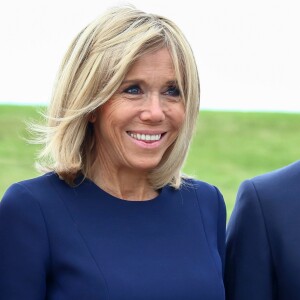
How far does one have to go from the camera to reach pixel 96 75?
3.00 metres

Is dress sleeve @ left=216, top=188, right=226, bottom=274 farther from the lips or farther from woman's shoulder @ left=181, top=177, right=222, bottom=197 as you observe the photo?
the lips

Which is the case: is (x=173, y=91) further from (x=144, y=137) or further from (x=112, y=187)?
(x=112, y=187)

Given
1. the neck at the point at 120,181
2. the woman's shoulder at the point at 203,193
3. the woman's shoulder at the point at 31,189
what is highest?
the woman's shoulder at the point at 31,189

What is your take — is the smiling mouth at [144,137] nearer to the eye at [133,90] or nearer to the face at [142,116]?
the face at [142,116]

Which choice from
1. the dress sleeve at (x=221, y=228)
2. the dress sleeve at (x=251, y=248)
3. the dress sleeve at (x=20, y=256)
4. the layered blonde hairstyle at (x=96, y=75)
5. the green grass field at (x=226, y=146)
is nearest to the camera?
the dress sleeve at (x=20, y=256)

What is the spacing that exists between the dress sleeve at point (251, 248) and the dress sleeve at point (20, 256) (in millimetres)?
593

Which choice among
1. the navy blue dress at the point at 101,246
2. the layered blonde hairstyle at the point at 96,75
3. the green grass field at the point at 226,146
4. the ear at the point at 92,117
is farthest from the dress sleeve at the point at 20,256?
the green grass field at the point at 226,146

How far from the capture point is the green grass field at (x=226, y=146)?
35.5ft

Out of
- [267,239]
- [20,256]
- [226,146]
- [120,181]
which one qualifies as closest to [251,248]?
[267,239]

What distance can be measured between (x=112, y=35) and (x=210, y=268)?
0.73 meters

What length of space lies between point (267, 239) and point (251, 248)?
5 cm

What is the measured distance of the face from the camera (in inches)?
119

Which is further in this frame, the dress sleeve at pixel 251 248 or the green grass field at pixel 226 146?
the green grass field at pixel 226 146

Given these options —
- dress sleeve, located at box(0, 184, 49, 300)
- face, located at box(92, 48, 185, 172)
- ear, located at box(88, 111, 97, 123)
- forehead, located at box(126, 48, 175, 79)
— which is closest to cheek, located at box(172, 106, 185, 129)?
face, located at box(92, 48, 185, 172)
